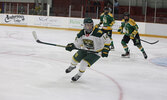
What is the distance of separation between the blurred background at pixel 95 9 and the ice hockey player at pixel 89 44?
9.47 metres

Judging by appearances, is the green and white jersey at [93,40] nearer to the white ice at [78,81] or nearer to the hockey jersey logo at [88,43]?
the hockey jersey logo at [88,43]

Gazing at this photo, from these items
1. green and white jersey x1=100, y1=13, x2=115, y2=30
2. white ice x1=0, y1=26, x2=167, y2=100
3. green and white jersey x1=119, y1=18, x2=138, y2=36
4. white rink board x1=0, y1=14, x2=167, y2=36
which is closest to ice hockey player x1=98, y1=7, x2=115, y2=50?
green and white jersey x1=100, y1=13, x2=115, y2=30

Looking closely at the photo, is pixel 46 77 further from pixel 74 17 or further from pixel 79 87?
pixel 74 17

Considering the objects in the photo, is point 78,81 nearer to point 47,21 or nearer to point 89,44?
point 89,44

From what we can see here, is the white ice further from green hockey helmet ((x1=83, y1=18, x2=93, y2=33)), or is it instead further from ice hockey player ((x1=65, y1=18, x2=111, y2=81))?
green hockey helmet ((x1=83, y1=18, x2=93, y2=33))

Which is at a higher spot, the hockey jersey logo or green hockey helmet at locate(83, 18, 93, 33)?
green hockey helmet at locate(83, 18, 93, 33)

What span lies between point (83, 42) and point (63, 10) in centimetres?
1101

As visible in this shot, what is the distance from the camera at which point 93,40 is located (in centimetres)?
345

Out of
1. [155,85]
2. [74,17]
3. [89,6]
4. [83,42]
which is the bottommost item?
[155,85]

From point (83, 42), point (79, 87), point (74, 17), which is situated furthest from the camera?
point (74, 17)

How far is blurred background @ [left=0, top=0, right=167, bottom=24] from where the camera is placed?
42.9ft

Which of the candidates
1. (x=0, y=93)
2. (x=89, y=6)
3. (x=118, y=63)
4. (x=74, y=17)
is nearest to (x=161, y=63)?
(x=118, y=63)

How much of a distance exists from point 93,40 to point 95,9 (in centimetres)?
1221

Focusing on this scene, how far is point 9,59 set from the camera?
5055 millimetres
